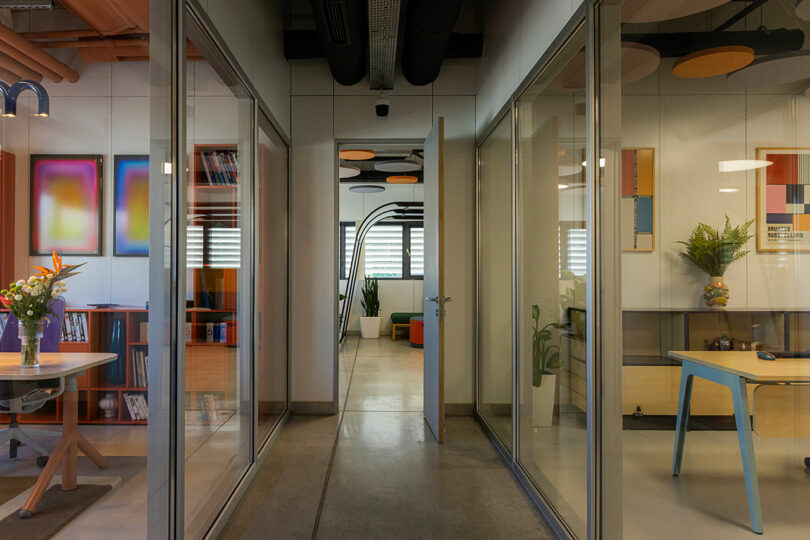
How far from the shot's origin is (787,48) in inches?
37.8

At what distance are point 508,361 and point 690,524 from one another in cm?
182

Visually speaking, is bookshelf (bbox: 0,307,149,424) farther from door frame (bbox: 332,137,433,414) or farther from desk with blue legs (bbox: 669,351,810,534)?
door frame (bbox: 332,137,433,414)

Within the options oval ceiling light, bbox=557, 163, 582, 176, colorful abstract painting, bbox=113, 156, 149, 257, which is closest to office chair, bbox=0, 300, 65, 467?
colorful abstract painting, bbox=113, 156, 149, 257

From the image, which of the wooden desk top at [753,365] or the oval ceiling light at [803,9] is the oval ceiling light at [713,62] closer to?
the oval ceiling light at [803,9]

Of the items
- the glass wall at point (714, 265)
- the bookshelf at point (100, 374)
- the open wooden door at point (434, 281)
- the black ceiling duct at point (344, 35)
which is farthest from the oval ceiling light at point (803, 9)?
the open wooden door at point (434, 281)

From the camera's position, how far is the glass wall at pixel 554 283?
2.00 metres

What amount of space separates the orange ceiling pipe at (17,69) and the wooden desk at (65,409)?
2.09ft

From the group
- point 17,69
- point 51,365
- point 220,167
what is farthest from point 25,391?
point 220,167

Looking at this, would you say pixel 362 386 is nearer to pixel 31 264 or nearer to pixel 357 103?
pixel 357 103

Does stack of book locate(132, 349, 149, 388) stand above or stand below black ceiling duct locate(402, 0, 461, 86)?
below

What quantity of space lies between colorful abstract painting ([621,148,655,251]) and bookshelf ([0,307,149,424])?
1658mm

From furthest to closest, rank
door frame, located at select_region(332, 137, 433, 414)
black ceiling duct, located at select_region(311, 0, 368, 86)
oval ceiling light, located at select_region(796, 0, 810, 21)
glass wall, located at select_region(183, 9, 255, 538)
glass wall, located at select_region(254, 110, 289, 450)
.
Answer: door frame, located at select_region(332, 137, 433, 414) → glass wall, located at select_region(254, 110, 289, 450) → black ceiling duct, located at select_region(311, 0, 368, 86) → glass wall, located at select_region(183, 9, 255, 538) → oval ceiling light, located at select_region(796, 0, 810, 21)

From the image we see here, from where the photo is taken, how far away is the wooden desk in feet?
3.48

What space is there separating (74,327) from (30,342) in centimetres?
12
